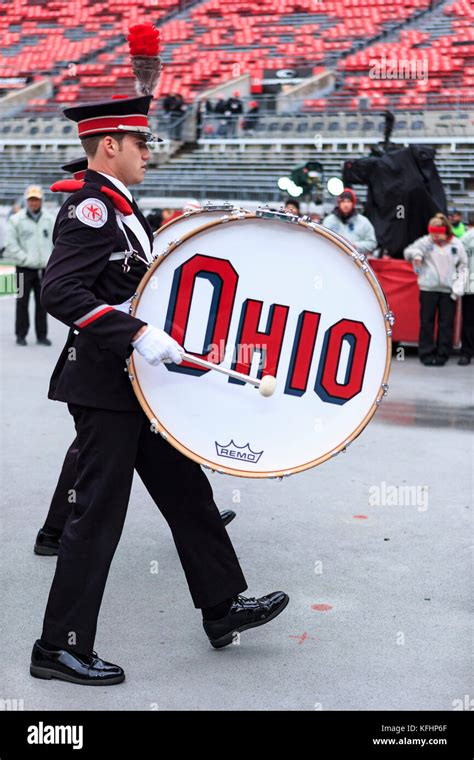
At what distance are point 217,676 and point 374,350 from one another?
1.16 metres

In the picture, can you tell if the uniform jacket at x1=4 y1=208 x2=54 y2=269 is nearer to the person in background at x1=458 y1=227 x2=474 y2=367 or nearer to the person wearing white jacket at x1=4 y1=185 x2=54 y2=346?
the person wearing white jacket at x1=4 y1=185 x2=54 y2=346

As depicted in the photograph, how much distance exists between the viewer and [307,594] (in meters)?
4.42

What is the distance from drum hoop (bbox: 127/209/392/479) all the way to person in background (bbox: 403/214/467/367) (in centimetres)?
796

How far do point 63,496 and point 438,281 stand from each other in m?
7.12

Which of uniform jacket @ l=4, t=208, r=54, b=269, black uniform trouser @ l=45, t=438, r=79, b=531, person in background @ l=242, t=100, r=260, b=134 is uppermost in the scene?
black uniform trouser @ l=45, t=438, r=79, b=531

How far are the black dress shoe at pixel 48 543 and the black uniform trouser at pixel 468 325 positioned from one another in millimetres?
7450

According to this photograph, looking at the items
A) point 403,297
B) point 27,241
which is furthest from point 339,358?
point 27,241

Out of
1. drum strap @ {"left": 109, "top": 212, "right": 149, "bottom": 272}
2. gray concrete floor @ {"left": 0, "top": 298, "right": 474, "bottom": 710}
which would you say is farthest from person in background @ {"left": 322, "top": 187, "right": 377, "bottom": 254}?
drum strap @ {"left": 109, "top": 212, "right": 149, "bottom": 272}

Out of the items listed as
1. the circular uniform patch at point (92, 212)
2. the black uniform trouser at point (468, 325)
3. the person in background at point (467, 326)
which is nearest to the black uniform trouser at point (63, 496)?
the circular uniform patch at point (92, 212)

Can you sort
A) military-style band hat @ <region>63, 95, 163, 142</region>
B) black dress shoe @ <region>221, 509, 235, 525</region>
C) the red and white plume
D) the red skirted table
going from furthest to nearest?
the red skirted table, black dress shoe @ <region>221, 509, 235, 525</region>, the red and white plume, military-style band hat @ <region>63, 95, 163, 142</region>

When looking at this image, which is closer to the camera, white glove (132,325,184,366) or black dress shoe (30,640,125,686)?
white glove (132,325,184,366)

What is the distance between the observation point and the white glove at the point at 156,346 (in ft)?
10.8

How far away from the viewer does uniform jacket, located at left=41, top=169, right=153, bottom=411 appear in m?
3.34

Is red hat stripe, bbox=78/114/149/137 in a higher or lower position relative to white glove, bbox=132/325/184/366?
higher
